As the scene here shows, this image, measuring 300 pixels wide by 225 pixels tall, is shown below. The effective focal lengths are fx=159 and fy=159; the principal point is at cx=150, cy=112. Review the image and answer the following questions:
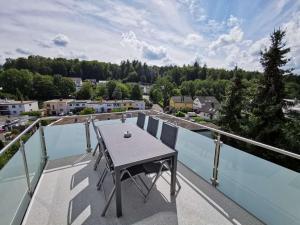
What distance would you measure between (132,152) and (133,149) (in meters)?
0.09

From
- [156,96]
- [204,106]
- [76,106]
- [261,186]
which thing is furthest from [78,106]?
[261,186]

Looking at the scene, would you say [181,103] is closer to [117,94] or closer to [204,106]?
[204,106]

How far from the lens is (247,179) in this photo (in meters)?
1.96

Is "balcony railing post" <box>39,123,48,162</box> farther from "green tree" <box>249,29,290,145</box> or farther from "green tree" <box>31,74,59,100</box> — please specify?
"green tree" <box>31,74,59,100</box>

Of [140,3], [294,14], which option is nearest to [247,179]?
[140,3]

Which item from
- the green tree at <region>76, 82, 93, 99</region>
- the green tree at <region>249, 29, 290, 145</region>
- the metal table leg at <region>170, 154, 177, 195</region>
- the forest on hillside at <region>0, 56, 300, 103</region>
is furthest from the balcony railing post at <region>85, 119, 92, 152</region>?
the green tree at <region>76, 82, 93, 99</region>

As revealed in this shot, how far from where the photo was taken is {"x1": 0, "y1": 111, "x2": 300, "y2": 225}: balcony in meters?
1.67

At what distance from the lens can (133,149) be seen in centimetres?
203

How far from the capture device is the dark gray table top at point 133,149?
177 centimetres

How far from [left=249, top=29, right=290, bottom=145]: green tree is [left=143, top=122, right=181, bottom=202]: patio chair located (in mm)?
8049

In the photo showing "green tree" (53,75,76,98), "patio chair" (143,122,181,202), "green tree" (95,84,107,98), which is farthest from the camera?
"green tree" (95,84,107,98)

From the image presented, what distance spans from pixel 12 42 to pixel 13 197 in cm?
943

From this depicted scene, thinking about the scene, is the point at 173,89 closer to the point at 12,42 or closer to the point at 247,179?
the point at 12,42

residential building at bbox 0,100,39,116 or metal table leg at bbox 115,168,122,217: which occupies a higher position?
metal table leg at bbox 115,168,122,217
